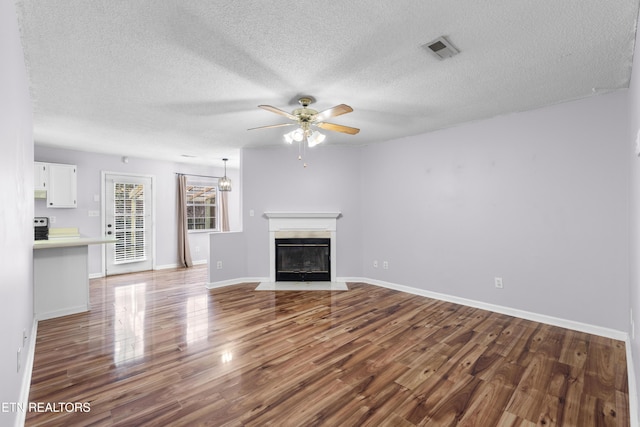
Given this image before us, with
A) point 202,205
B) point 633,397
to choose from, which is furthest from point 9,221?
point 202,205

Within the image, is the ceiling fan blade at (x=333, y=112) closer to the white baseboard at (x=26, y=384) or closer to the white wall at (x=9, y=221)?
the white wall at (x=9, y=221)

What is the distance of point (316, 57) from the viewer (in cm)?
221

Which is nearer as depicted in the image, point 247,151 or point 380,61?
point 380,61

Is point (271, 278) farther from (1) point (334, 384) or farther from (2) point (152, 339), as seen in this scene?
(1) point (334, 384)

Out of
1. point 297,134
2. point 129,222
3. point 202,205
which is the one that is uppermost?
point 297,134

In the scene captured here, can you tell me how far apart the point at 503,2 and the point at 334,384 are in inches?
105

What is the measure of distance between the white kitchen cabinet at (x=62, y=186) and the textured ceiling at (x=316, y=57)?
1.85 metres

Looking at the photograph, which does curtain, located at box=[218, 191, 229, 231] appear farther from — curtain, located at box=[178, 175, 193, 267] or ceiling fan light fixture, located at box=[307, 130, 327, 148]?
ceiling fan light fixture, located at box=[307, 130, 327, 148]

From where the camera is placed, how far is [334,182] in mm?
5141

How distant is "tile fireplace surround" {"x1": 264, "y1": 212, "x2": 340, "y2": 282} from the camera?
201 inches

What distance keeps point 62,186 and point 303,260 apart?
458 centimetres

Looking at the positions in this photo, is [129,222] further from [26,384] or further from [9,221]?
[9,221]

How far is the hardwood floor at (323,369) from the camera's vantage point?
1.78 m

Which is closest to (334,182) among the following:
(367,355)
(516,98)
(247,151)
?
(247,151)
